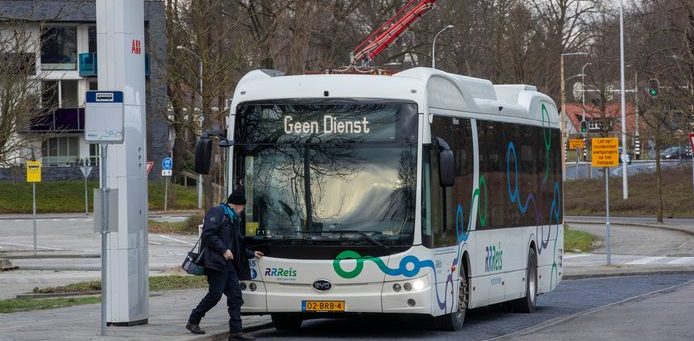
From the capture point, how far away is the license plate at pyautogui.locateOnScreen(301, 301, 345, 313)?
1628 centimetres

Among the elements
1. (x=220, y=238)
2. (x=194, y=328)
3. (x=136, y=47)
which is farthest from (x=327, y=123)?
(x=194, y=328)

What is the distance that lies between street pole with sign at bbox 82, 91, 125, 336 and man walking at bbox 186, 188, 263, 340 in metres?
1.08

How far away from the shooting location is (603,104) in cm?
7169

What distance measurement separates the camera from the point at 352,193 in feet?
54.2

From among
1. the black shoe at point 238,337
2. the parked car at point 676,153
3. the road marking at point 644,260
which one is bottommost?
the road marking at point 644,260

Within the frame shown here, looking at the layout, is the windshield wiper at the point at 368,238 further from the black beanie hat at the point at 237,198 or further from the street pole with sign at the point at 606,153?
the street pole with sign at the point at 606,153

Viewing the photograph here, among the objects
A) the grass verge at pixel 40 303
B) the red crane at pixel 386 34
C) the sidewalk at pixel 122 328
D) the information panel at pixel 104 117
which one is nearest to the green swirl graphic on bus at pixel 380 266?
the sidewalk at pixel 122 328

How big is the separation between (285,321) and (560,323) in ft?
12.5

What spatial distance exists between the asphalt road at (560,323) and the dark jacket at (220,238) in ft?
4.91

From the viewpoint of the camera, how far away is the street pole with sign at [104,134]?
15312 mm

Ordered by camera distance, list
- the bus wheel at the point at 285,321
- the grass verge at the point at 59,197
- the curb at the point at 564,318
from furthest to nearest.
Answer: the grass verge at the point at 59,197 < the bus wheel at the point at 285,321 < the curb at the point at 564,318

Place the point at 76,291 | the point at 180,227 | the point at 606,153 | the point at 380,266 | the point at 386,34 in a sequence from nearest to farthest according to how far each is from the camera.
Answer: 1. the point at 380,266
2. the point at 76,291
3. the point at 606,153
4. the point at 386,34
5. the point at 180,227

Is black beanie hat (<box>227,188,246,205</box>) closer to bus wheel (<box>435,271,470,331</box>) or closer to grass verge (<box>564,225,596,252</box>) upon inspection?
bus wheel (<box>435,271,470,331</box>)

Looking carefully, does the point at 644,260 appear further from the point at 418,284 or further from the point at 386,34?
the point at 418,284
